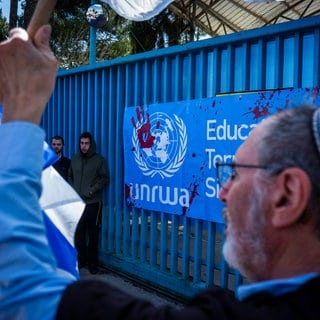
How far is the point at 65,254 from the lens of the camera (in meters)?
1.54

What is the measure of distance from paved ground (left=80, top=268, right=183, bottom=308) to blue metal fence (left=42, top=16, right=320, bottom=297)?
10cm

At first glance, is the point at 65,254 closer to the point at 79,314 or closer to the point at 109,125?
the point at 79,314

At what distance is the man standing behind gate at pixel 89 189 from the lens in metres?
5.95

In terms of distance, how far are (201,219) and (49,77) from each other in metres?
3.80

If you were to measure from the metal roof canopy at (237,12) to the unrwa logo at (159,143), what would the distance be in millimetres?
5986

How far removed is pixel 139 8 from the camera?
5.69 m

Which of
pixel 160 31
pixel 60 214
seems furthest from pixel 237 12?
pixel 60 214

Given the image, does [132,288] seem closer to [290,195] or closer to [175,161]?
[175,161]

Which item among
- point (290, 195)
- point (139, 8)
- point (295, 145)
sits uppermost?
point (139, 8)

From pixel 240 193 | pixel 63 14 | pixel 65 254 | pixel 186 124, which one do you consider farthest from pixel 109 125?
pixel 63 14

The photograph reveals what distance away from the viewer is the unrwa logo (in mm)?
4924

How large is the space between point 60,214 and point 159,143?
142 inches

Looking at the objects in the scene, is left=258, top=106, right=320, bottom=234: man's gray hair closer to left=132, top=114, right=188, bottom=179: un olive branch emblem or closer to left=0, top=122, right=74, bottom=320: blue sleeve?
left=0, top=122, right=74, bottom=320: blue sleeve

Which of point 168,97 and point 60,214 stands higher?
point 168,97
